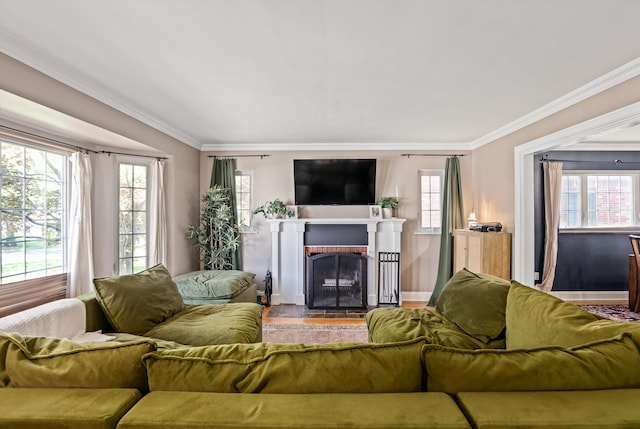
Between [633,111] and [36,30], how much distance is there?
161 inches

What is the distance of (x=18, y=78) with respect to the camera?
2.11 metres

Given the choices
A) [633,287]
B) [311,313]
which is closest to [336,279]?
[311,313]

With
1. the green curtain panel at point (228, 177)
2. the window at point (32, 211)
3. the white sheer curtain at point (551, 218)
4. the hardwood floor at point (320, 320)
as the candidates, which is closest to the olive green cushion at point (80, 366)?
the window at point (32, 211)

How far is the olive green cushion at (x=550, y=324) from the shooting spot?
123 centimetres

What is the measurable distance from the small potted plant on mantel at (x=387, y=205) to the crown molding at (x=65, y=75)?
323 cm

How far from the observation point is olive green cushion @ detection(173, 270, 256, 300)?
11.6 ft

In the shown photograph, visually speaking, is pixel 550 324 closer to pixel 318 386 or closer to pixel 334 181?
pixel 318 386

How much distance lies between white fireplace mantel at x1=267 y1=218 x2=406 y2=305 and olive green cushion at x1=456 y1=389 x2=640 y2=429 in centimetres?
382

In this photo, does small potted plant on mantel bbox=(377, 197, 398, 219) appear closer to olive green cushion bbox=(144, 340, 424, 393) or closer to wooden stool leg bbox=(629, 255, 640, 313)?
wooden stool leg bbox=(629, 255, 640, 313)

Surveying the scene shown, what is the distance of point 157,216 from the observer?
4105 mm

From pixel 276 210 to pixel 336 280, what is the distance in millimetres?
1397

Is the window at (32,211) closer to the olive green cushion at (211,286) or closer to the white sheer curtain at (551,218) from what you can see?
the olive green cushion at (211,286)

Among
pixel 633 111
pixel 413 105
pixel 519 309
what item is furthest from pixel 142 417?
pixel 633 111

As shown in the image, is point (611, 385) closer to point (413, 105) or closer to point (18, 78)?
point (413, 105)
